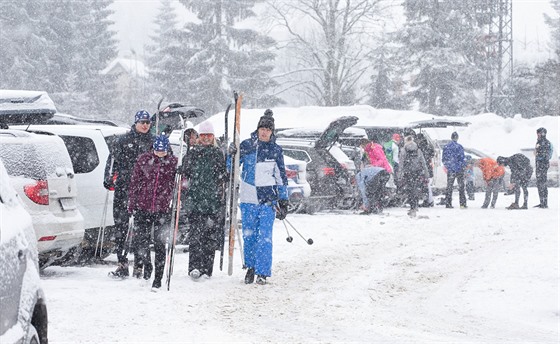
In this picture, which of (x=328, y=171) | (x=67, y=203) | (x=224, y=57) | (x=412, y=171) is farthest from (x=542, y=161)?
(x=224, y=57)

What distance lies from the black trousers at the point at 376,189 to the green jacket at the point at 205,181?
371 inches

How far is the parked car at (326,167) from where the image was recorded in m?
17.5

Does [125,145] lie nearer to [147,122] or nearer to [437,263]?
[147,122]

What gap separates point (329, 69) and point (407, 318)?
3901 cm

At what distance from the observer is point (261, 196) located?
949 cm

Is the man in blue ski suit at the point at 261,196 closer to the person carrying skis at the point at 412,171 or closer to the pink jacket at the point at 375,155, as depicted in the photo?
the person carrying skis at the point at 412,171

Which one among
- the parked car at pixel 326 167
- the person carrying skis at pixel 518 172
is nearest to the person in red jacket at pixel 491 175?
the person carrying skis at pixel 518 172

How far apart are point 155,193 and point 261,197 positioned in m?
1.31

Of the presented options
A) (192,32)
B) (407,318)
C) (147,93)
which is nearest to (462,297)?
(407,318)

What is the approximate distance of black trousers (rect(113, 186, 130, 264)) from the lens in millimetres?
9445

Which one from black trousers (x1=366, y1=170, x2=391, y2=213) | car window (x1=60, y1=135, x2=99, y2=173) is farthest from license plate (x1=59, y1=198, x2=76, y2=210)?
black trousers (x1=366, y1=170, x2=391, y2=213)

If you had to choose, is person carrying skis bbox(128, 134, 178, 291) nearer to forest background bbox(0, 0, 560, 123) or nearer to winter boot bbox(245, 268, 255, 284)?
winter boot bbox(245, 268, 255, 284)

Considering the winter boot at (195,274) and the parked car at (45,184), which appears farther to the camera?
the winter boot at (195,274)

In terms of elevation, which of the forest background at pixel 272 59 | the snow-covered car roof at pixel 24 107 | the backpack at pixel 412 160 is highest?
the forest background at pixel 272 59
